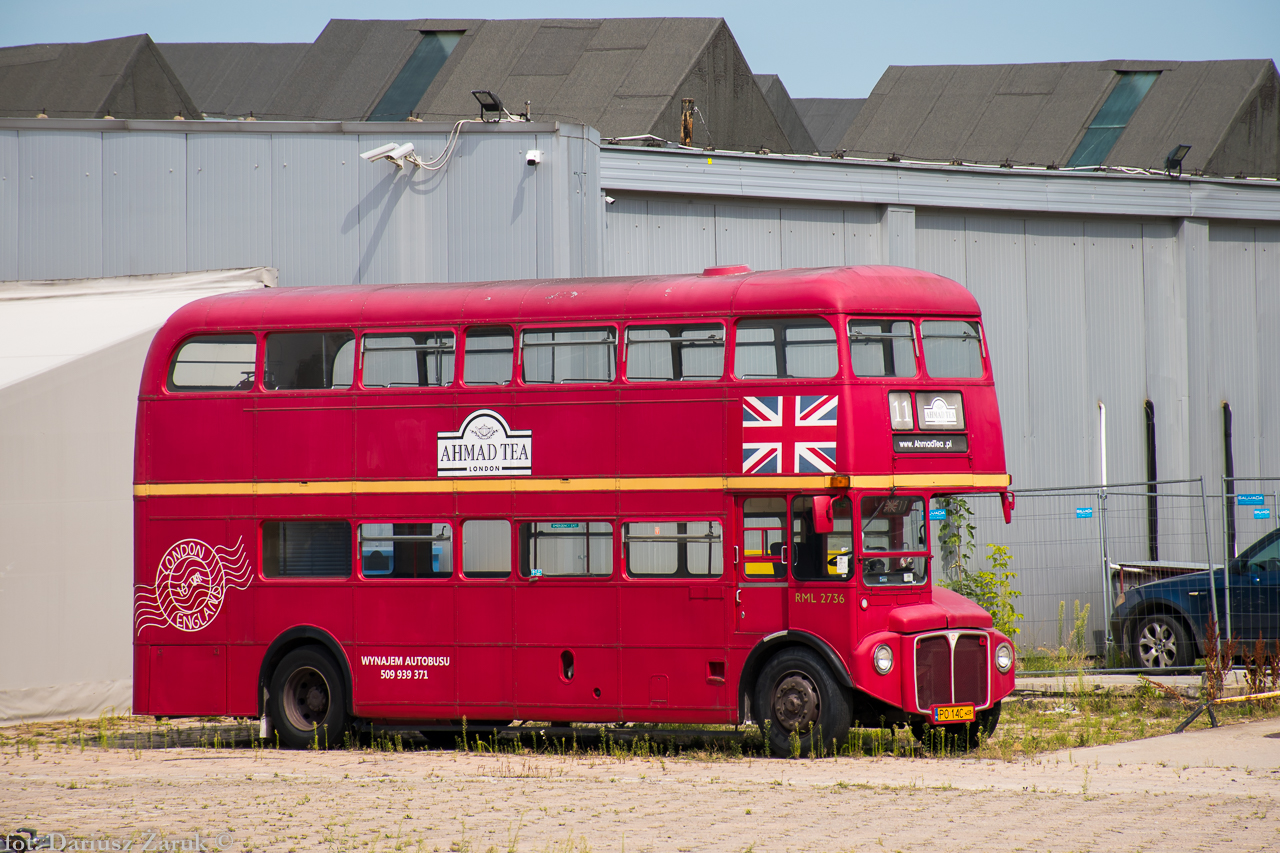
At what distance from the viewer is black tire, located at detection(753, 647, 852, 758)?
11906 millimetres

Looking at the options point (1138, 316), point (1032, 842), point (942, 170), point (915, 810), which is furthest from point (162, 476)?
point (1138, 316)

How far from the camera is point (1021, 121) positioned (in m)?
31.2

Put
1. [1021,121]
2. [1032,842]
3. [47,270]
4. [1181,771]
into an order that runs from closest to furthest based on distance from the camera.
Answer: [1032,842], [1181,771], [47,270], [1021,121]

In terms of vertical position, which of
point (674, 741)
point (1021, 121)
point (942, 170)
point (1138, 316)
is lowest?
point (674, 741)

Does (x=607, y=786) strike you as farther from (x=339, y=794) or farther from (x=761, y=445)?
(x=761, y=445)

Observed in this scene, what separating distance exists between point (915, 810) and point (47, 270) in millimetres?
14349

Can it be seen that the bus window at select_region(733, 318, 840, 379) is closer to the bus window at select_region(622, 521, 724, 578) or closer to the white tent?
the bus window at select_region(622, 521, 724, 578)

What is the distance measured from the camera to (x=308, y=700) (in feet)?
44.9

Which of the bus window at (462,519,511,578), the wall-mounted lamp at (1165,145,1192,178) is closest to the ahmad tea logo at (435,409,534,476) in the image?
the bus window at (462,519,511,578)

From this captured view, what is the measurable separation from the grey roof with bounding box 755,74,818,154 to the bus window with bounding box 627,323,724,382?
85.7 feet

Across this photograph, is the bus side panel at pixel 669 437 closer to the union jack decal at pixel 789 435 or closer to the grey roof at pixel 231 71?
the union jack decal at pixel 789 435

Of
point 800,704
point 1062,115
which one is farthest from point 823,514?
point 1062,115

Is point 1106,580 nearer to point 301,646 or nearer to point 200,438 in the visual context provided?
point 301,646

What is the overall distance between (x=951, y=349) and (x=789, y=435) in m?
1.68
